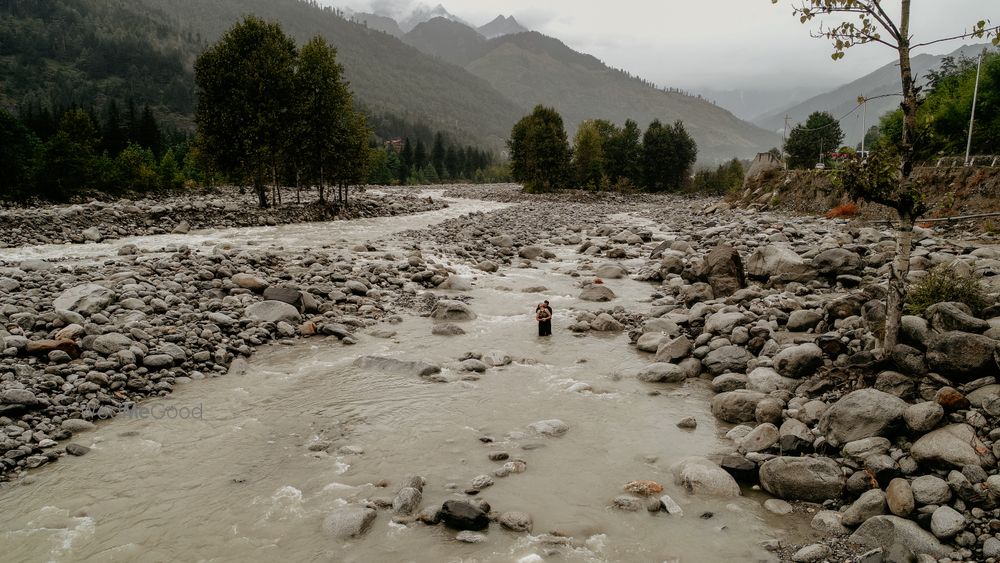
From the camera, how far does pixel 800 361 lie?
9336 mm

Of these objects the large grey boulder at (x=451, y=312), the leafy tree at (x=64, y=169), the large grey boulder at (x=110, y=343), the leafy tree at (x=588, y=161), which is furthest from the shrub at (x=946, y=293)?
the leafy tree at (x=588, y=161)

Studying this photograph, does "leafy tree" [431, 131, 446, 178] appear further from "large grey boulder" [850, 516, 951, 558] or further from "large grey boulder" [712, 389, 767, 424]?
"large grey boulder" [850, 516, 951, 558]

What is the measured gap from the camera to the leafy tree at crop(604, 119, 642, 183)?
279 feet

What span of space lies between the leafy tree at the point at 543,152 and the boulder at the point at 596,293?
55291 mm

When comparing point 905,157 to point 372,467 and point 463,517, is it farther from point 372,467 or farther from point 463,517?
point 372,467

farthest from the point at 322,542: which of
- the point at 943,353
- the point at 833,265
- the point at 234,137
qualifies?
the point at 234,137

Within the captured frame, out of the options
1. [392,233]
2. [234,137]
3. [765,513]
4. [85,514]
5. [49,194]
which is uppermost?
[234,137]

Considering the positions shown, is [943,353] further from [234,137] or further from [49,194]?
[49,194]

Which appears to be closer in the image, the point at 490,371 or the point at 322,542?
the point at 322,542

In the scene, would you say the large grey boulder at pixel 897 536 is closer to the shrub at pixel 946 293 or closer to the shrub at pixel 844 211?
the shrub at pixel 946 293

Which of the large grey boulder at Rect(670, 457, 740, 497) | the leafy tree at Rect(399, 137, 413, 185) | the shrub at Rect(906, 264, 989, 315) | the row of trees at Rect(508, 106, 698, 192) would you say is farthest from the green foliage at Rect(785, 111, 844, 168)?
the large grey boulder at Rect(670, 457, 740, 497)

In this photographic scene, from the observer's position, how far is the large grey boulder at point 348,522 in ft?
19.6

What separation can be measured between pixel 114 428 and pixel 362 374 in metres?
4.15

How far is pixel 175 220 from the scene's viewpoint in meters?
28.4
